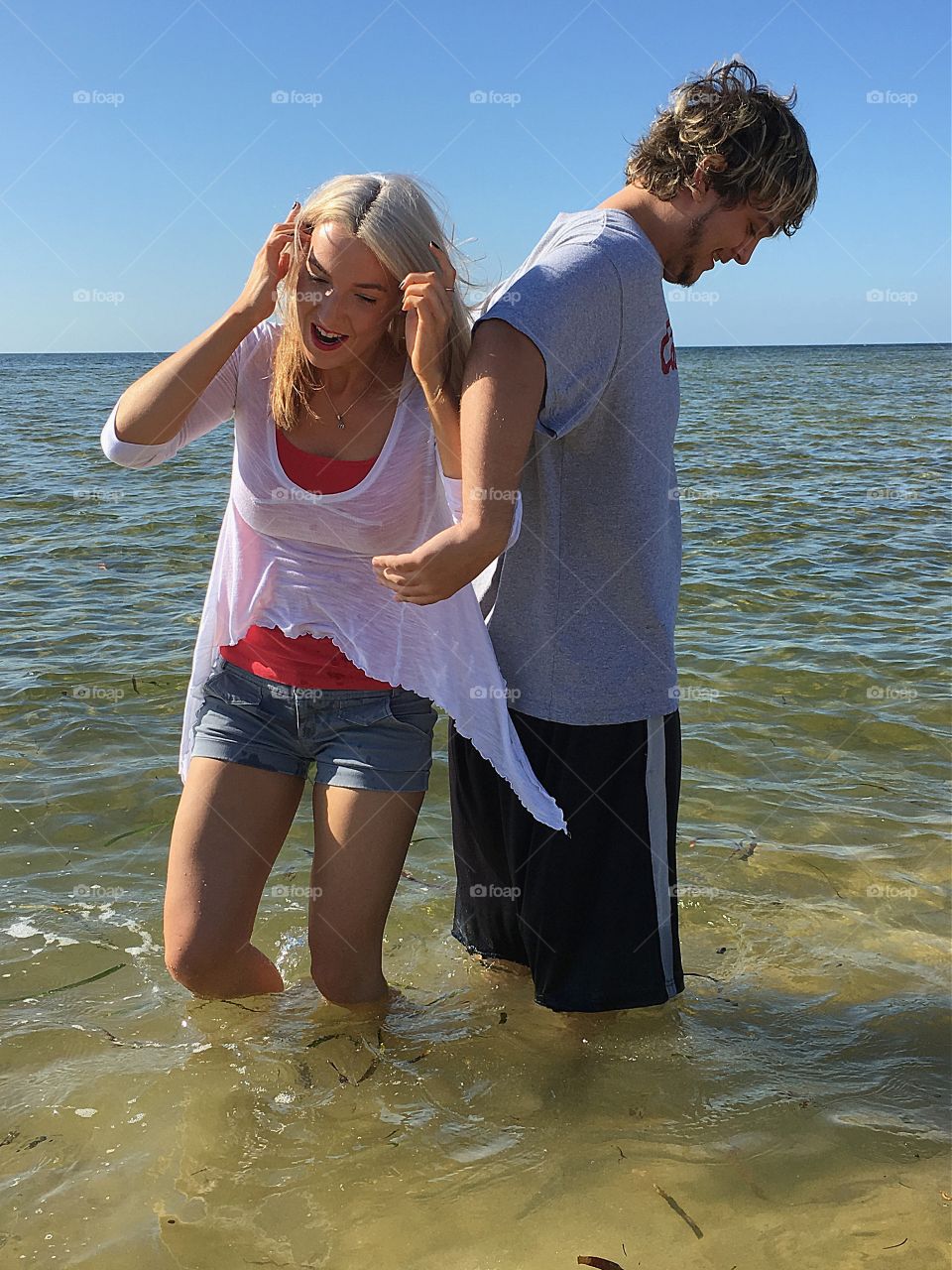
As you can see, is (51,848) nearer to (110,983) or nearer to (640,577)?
(110,983)

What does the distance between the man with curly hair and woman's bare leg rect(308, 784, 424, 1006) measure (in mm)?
253

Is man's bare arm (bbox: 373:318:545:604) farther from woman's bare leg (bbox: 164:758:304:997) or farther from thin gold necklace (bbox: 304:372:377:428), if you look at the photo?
woman's bare leg (bbox: 164:758:304:997)

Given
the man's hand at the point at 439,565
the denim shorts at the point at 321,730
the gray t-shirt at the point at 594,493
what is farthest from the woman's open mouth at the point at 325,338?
the denim shorts at the point at 321,730

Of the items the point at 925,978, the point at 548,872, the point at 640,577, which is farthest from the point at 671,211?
the point at 925,978

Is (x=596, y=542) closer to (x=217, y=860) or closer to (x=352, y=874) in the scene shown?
(x=352, y=874)

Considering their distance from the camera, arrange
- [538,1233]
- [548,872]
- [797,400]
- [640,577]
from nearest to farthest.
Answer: [538,1233]
[640,577]
[548,872]
[797,400]

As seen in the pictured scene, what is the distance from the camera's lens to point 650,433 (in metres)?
2.64

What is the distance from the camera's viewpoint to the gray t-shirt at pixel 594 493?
2398 millimetres

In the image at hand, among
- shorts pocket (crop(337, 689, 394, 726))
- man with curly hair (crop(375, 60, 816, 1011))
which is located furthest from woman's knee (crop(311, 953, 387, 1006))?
shorts pocket (crop(337, 689, 394, 726))

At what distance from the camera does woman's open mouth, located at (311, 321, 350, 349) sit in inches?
111

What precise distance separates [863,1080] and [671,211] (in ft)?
7.68

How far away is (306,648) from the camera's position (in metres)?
3.00

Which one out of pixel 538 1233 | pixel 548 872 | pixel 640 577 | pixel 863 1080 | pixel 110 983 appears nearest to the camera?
pixel 538 1233

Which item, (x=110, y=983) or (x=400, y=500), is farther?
(x=110, y=983)
